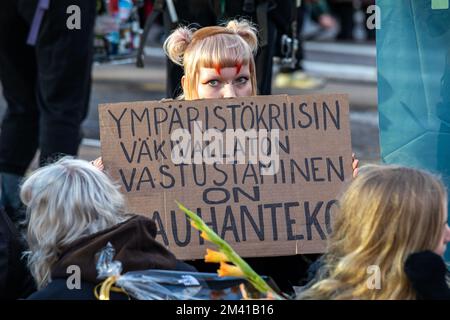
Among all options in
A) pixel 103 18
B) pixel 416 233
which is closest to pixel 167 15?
pixel 103 18

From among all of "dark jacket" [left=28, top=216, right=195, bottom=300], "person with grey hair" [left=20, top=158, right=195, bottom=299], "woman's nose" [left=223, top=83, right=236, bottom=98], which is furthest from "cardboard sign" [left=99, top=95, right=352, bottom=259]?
"dark jacket" [left=28, top=216, right=195, bottom=300]

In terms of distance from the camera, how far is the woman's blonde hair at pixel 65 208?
3279 mm

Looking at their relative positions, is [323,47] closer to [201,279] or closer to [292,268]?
[292,268]

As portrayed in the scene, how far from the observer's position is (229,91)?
4.33 m

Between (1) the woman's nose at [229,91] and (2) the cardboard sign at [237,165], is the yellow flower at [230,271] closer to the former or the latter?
(2) the cardboard sign at [237,165]

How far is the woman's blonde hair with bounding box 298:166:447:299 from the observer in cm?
300

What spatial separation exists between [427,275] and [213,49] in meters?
1.72

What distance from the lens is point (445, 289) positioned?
296cm

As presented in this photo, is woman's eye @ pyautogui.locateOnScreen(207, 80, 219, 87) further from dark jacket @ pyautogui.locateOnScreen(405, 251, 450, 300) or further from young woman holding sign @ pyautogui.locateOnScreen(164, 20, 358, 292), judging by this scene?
dark jacket @ pyautogui.locateOnScreen(405, 251, 450, 300)

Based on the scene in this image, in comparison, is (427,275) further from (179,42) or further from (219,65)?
(179,42)

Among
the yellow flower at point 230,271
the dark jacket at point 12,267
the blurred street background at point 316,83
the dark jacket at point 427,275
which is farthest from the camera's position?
the blurred street background at point 316,83

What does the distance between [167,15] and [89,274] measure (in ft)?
7.86

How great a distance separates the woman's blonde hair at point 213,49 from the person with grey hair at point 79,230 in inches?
43.5

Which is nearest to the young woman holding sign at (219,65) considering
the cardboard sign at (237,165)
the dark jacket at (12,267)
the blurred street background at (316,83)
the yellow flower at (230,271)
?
the cardboard sign at (237,165)
